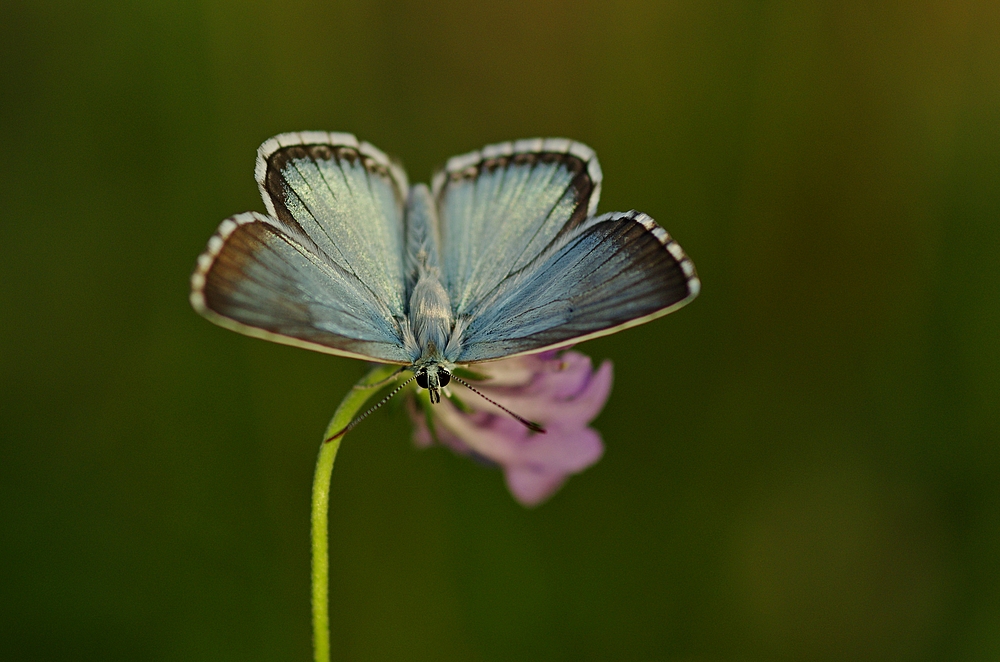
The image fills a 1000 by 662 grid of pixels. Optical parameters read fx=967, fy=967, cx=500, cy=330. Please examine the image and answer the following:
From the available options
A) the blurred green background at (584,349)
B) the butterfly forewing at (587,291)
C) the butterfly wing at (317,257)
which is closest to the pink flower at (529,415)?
the butterfly forewing at (587,291)

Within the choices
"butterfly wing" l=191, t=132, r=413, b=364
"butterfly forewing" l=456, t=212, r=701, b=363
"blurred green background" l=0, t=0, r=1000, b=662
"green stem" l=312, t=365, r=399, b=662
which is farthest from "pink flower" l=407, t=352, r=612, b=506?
"blurred green background" l=0, t=0, r=1000, b=662

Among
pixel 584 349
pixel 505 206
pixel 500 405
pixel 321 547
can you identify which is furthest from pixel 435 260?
pixel 584 349

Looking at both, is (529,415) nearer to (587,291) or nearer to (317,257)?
(587,291)

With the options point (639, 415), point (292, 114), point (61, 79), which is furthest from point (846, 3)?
point (61, 79)

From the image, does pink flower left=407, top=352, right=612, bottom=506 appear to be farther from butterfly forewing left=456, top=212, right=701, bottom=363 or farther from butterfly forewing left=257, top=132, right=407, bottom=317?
butterfly forewing left=257, top=132, right=407, bottom=317

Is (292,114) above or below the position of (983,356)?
above

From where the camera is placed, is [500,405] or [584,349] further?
[584,349]

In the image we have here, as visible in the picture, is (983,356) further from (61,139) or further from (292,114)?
(61,139)
